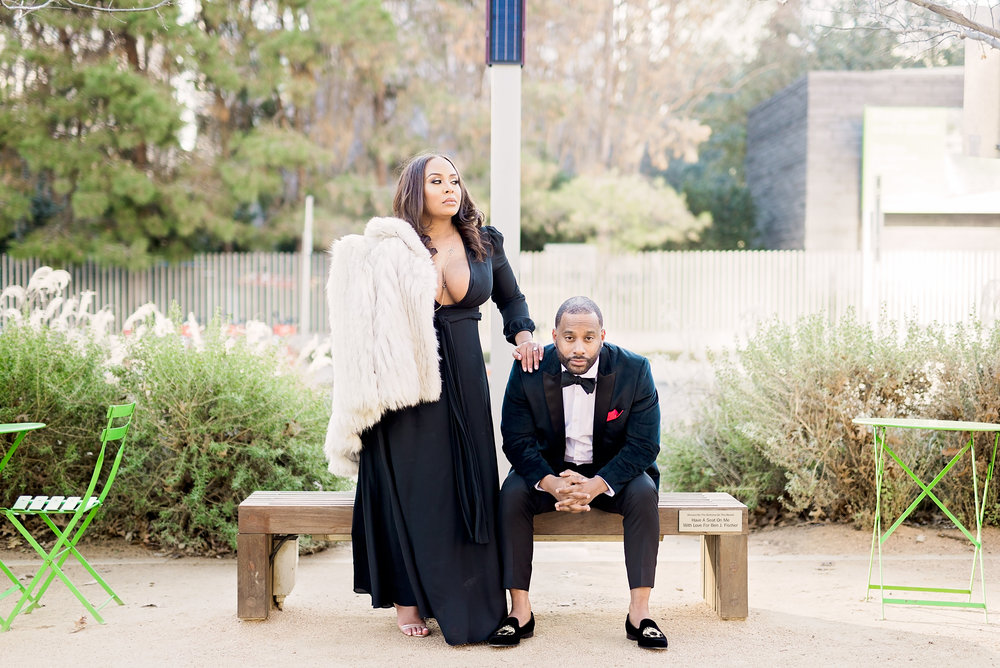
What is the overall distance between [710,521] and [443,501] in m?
1.04

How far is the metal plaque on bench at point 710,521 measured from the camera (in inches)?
152

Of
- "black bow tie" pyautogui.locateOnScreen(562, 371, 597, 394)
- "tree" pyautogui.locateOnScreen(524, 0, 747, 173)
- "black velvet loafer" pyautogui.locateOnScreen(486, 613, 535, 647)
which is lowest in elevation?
"black velvet loafer" pyautogui.locateOnScreen(486, 613, 535, 647)

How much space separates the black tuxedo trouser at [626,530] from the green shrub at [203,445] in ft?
5.91

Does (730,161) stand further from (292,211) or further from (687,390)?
(687,390)

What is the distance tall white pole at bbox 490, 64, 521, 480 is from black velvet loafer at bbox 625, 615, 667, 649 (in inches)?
54.2

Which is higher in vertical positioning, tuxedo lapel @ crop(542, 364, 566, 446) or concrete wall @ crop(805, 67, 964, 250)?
concrete wall @ crop(805, 67, 964, 250)

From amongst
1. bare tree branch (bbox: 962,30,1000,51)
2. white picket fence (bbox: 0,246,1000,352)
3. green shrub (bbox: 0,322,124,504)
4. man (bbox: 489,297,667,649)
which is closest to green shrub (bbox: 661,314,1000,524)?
bare tree branch (bbox: 962,30,1000,51)

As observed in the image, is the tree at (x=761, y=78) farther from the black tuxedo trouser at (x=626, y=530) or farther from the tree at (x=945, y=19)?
the black tuxedo trouser at (x=626, y=530)

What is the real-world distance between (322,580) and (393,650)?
1211 mm

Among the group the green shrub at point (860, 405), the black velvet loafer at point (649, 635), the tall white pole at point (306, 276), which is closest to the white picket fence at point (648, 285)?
the tall white pole at point (306, 276)

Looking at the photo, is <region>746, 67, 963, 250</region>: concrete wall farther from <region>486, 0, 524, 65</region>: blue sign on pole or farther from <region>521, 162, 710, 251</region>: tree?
<region>486, 0, 524, 65</region>: blue sign on pole

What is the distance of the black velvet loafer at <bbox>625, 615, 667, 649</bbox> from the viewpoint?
11.7ft

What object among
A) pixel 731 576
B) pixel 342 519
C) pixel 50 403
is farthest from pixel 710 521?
pixel 50 403

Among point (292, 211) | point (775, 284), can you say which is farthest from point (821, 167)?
point (292, 211)
